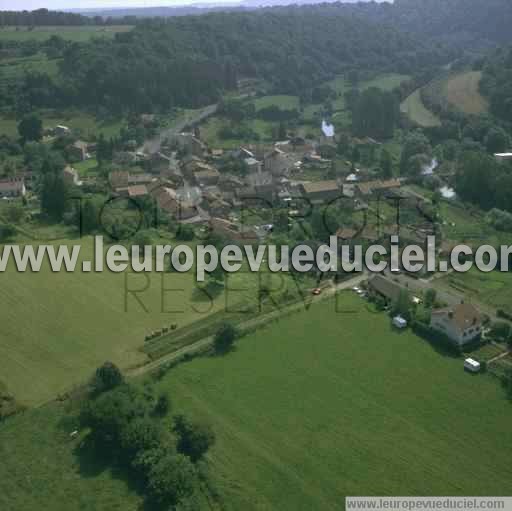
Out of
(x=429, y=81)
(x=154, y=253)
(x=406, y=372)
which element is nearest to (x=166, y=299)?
(x=154, y=253)

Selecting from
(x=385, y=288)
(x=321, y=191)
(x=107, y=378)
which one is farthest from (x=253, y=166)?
(x=107, y=378)

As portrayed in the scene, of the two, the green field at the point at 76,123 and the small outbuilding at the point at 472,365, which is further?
the green field at the point at 76,123

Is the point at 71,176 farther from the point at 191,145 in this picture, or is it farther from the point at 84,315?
the point at 84,315

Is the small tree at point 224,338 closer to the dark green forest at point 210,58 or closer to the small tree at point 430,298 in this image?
the small tree at point 430,298

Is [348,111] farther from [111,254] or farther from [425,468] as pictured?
[425,468]

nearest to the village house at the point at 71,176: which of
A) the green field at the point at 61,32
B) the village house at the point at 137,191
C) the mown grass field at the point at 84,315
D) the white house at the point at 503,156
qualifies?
the village house at the point at 137,191
